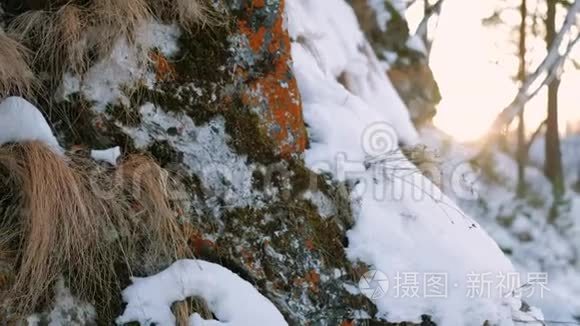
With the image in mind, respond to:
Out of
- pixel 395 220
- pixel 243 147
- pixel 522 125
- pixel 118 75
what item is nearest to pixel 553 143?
pixel 522 125

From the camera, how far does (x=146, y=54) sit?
6.40ft

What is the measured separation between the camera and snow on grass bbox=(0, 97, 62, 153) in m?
1.72

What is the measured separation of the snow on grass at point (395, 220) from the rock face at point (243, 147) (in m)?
0.10

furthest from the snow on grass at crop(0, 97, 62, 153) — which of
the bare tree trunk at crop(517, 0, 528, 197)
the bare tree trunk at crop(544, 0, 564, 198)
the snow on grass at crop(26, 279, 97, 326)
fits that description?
the bare tree trunk at crop(544, 0, 564, 198)

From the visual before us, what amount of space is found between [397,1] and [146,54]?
123 inches

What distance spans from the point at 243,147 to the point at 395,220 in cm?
65

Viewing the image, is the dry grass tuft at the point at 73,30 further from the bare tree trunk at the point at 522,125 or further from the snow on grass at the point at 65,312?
the bare tree trunk at the point at 522,125

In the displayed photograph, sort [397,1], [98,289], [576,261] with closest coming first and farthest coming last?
[98,289], [397,1], [576,261]

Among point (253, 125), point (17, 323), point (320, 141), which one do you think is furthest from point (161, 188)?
point (320, 141)

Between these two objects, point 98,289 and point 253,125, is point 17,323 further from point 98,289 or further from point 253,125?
point 253,125

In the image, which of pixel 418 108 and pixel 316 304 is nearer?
pixel 316 304

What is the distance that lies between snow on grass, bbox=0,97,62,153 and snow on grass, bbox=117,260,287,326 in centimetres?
49

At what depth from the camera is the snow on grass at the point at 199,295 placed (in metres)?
1.73

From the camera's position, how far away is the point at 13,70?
1.80m
